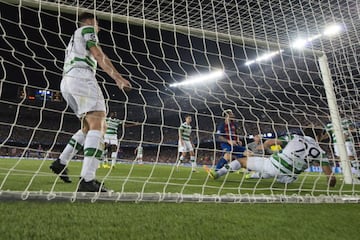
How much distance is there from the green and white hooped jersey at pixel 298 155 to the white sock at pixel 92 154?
2.43 m

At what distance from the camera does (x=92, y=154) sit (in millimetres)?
2273

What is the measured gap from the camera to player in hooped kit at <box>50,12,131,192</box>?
2254 mm

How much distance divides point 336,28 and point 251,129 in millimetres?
15923

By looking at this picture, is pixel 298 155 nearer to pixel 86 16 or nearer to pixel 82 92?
pixel 82 92

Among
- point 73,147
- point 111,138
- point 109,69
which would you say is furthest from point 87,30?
point 111,138

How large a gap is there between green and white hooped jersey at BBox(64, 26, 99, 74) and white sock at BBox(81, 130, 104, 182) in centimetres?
67

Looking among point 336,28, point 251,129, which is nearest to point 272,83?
point 251,129

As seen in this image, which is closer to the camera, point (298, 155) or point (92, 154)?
A: point (92, 154)

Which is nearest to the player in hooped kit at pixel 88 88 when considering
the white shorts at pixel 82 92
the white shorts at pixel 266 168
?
the white shorts at pixel 82 92

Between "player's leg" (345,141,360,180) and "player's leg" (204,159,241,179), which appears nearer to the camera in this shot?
"player's leg" (204,159,241,179)

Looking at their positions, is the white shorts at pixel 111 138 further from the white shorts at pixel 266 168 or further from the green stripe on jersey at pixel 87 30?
the green stripe on jersey at pixel 87 30

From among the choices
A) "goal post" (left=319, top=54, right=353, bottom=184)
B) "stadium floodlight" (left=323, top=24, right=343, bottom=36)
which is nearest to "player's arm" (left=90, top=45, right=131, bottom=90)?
"goal post" (left=319, top=54, right=353, bottom=184)

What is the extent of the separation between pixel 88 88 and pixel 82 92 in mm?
64

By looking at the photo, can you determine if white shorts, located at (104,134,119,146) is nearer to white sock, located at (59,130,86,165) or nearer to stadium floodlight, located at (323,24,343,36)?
white sock, located at (59,130,86,165)
